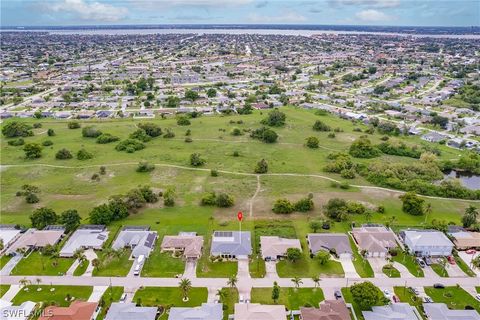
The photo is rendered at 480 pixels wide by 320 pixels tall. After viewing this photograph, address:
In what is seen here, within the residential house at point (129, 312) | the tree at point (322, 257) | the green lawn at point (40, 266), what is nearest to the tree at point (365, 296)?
the tree at point (322, 257)

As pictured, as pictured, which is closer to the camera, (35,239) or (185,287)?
(185,287)

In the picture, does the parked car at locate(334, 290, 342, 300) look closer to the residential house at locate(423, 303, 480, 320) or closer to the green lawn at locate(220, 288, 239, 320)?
the residential house at locate(423, 303, 480, 320)

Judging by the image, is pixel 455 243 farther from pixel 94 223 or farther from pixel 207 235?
pixel 94 223

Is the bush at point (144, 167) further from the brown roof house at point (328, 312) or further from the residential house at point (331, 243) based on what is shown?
the brown roof house at point (328, 312)

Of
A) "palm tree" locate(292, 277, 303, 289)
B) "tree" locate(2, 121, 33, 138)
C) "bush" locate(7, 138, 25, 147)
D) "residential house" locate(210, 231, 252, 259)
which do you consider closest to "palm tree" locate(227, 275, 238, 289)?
"residential house" locate(210, 231, 252, 259)

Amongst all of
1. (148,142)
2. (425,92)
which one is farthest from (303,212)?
(425,92)

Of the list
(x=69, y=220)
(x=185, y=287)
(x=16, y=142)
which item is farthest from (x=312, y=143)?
(x=16, y=142)

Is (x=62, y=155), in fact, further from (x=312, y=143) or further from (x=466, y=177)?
(x=466, y=177)
